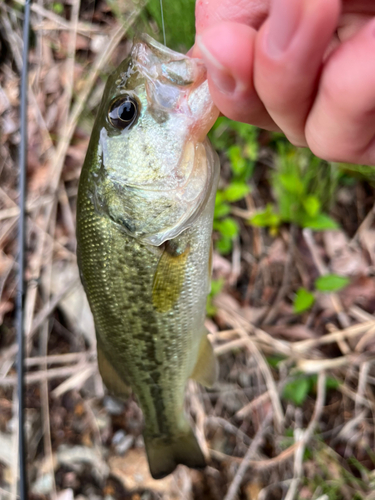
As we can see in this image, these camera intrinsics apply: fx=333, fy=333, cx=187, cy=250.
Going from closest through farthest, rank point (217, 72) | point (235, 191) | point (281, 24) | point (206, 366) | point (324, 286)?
point (281, 24) → point (217, 72) → point (206, 366) → point (324, 286) → point (235, 191)

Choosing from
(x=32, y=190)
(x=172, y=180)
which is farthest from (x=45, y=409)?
(x=172, y=180)

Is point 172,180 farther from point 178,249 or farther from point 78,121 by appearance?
point 78,121

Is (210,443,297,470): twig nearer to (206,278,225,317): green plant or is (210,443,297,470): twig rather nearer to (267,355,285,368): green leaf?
(267,355,285,368): green leaf

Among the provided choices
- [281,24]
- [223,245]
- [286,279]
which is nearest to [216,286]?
[223,245]

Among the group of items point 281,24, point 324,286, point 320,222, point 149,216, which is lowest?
point 324,286

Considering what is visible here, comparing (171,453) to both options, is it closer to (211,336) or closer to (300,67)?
(211,336)

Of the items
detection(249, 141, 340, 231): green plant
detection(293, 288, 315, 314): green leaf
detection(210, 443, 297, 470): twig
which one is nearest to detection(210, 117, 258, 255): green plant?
detection(249, 141, 340, 231): green plant
